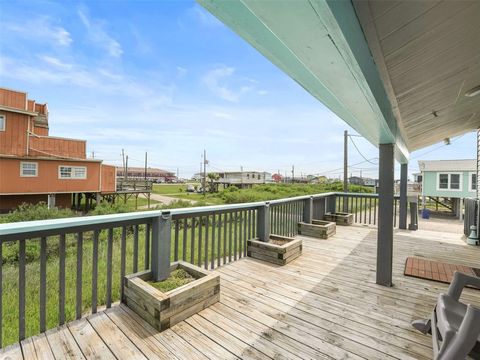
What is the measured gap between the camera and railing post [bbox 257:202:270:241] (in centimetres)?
390

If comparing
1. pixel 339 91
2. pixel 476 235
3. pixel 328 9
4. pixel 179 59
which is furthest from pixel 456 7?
pixel 179 59

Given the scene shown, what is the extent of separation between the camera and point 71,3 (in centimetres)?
387

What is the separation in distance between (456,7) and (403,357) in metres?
2.20

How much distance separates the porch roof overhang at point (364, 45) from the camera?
93 centimetres

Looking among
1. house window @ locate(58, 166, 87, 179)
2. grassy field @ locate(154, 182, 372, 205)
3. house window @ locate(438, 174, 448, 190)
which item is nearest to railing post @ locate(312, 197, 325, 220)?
grassy field @ locate(154, 182, 372, 205)

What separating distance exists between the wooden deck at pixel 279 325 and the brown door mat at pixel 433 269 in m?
0.15

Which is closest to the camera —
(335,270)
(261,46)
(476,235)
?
(261,46)

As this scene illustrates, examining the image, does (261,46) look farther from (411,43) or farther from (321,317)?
(321,317)

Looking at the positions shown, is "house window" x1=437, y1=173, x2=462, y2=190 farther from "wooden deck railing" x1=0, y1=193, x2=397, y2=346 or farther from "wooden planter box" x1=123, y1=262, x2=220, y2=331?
"wooden planter box" x1=123, y1=262, x2=220, y2=331

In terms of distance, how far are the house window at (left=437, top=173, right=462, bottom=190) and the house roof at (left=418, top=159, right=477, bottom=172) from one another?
1.11 feet

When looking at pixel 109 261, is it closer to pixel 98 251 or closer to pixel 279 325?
pixel 98 251

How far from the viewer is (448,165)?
13.0 meters

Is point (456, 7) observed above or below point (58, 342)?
above

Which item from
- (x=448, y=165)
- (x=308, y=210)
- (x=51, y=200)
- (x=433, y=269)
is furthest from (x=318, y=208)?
(x=51, y=200)
